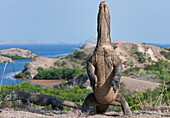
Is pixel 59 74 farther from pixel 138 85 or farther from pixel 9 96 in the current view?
pixel 9 96

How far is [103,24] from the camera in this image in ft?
21.3

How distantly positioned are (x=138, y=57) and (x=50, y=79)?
61.5 ft

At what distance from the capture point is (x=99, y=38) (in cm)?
663

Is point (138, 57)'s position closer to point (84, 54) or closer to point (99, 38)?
point (84, 54)

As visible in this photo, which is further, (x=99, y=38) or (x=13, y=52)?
(x=13, y=52)

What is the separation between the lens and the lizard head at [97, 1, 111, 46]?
651cm

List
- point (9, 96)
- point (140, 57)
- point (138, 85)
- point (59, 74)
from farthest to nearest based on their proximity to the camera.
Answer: point (140, 57) → point (59, 74) → point (138, 85) → point (9, 96)

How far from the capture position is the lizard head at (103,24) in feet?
21.4

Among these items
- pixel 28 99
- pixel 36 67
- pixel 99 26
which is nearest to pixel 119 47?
pixel 36 67

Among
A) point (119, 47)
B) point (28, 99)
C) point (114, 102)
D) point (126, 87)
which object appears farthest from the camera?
point (119, 47)

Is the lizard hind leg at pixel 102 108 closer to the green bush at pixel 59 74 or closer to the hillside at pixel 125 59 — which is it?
the green bush at pixel 59 74

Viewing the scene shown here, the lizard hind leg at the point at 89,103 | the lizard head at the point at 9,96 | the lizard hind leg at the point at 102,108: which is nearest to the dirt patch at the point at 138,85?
the lizard head at the point at 9,96

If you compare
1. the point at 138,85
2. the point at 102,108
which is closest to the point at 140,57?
the point at 138,85

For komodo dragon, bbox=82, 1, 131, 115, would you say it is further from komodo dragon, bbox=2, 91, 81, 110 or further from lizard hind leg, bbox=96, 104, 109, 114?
komodo dragon, bbox=2, 91, 81, 110
